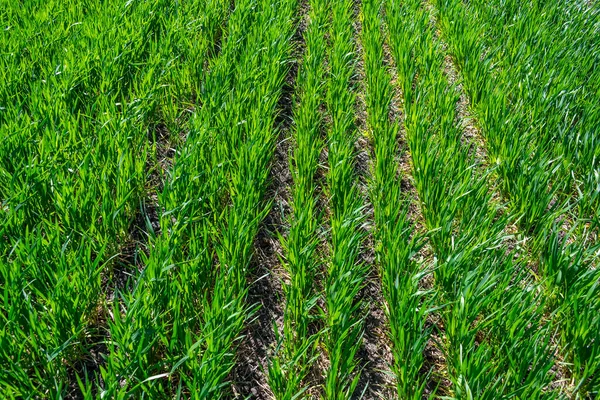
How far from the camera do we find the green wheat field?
1.58 m

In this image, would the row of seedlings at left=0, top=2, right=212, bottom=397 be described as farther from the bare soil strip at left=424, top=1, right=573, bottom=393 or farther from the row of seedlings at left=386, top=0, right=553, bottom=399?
the bare soil strip at left=424, top=1, right=573, bottom=393

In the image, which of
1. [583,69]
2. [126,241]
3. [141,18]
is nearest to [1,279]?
[126,241]

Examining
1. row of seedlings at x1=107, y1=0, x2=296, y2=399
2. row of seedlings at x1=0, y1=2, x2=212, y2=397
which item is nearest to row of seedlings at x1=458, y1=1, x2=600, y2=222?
row of seedlings at x1=107, y1=0, x2=296, y2=399

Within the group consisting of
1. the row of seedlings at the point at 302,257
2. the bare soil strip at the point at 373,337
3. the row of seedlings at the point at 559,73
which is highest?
the row of seedlings at the point at 559,73

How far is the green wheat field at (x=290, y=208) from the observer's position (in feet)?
5.19

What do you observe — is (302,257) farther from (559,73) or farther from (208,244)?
(559,73)

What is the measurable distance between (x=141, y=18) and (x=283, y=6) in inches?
34.7

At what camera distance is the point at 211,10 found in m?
3.38

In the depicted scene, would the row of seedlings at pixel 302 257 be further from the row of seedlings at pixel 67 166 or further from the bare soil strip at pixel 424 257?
the row of seedlings at pixel 67 166

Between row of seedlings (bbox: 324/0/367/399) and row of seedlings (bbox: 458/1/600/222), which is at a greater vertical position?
row of seedlings (bbox: 458/1/600/222)

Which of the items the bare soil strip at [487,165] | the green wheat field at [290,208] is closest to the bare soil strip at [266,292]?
the green wheat field at [290,208]

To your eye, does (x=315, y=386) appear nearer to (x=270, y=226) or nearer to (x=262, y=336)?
(x=262, y=336)

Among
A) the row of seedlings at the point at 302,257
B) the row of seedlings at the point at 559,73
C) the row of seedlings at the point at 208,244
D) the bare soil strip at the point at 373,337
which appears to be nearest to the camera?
the row of seedlings at the point at 208,244

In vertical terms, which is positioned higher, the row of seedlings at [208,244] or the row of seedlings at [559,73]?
the row of seedlings at [559,73]
